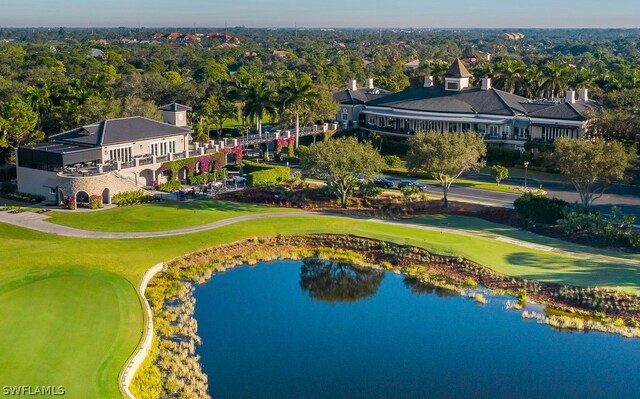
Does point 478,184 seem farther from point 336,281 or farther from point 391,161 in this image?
point 336,281

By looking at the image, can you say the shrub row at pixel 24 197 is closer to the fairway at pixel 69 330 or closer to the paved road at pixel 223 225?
the paved road at pixel 223 225

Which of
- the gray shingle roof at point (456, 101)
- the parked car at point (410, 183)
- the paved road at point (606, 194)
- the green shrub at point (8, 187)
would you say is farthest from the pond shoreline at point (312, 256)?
the gray shingle roof at point (456, 101)

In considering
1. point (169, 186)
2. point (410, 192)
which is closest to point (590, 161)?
point (410, 192)

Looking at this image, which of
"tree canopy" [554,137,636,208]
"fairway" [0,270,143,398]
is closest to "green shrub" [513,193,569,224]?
"tree canopy" [554,137,636,208]

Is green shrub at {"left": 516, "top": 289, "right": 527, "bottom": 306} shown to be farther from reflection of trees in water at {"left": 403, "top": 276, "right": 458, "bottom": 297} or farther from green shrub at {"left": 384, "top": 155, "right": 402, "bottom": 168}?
green shrub at {"left": 384, "top": 155, "right": 402, "bottom": 168}

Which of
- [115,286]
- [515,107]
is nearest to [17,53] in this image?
[515,107]

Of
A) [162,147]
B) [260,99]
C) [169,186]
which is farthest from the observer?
[260,99]
